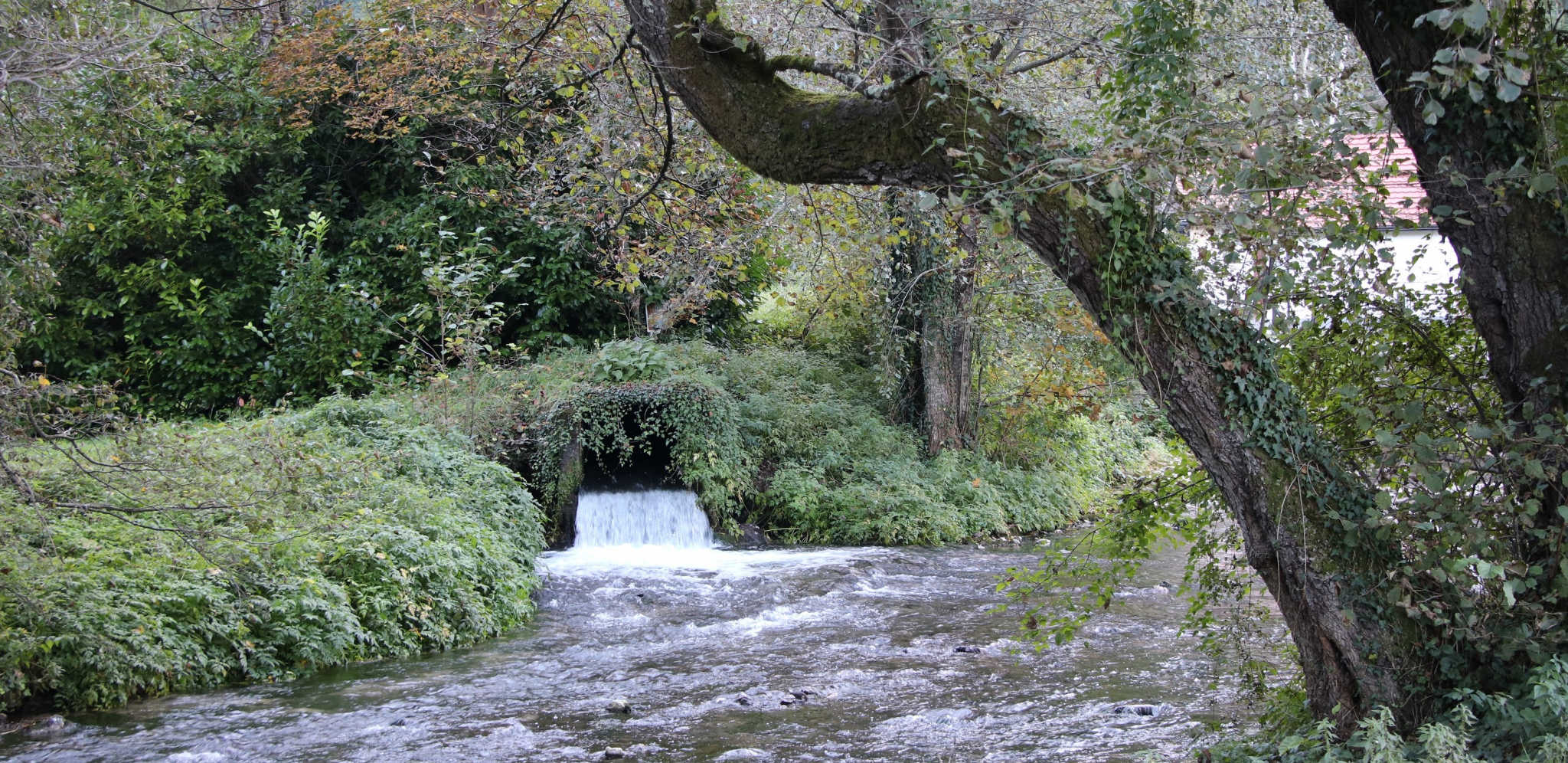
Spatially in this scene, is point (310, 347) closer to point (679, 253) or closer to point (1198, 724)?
point (679, 253)

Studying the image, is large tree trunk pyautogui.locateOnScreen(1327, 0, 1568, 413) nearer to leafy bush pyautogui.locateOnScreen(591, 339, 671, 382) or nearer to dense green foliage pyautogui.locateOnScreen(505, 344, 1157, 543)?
dense green foliage pyautogui.locateOnScreen(505, 344, 1157, 543)

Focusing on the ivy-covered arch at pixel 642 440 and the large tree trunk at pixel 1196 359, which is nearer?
the large tree trunk at pixel 1196 359

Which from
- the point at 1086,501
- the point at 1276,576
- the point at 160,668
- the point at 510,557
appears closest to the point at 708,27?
the point at 1276,576

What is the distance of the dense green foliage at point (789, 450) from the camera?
13188 millimetres

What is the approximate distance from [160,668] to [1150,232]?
6.38 meters

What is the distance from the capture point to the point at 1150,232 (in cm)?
438

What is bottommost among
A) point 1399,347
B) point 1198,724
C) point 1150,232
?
point 1198,724

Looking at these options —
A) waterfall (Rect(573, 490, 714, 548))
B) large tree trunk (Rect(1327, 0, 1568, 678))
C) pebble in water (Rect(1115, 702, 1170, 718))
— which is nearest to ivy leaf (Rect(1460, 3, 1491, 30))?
large tree trunk (Rect(1327, 0, 1568, 678))

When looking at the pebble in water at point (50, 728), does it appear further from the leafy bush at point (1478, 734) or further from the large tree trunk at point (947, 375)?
the large tree trunk at point (947, 375)

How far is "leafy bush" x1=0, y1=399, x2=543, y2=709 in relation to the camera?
6.76 m

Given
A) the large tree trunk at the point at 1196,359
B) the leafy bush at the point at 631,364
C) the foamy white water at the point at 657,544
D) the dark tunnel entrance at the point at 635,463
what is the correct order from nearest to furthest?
the large tree trunk at the point at 1196,359
the foamy white water at the point at 657,544
the dark tunnel entrance at the point at 635,463
the leafy bush at the point at 631,364

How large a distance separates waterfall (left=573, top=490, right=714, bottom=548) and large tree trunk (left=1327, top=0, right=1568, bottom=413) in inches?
384

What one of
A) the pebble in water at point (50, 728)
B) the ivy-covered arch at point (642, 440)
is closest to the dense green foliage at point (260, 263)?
the ivy-covered arch at point (642, 440)

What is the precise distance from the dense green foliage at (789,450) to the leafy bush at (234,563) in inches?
101
